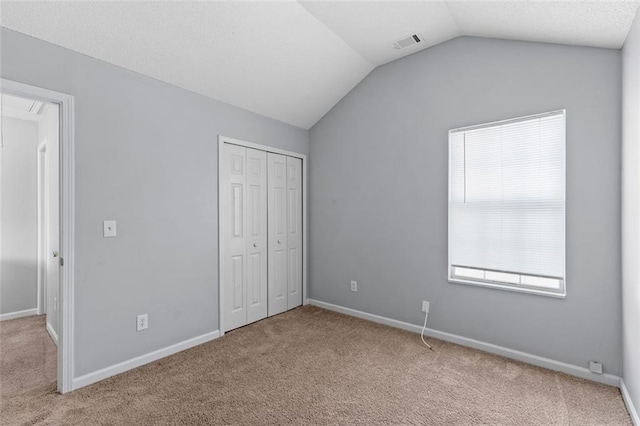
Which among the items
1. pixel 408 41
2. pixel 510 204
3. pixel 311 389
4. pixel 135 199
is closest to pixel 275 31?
pixel 408 41

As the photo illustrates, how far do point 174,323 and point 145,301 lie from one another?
361mm

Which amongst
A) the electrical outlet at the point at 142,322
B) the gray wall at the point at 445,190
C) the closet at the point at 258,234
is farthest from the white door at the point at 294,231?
the electrical outlet at the point at 142,322

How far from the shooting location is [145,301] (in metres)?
2.65

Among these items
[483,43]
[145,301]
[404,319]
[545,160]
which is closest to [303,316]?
[404,319]

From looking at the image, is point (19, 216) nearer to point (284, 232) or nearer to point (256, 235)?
point (256, 235)

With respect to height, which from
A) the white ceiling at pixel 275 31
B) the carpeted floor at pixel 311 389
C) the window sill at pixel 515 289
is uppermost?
the white ceiling at pixel 275 31

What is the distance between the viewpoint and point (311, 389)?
7.40ft

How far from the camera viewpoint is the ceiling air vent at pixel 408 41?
2.96 metres

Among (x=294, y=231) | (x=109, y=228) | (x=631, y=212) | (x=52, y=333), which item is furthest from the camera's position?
(x=294, y=231)

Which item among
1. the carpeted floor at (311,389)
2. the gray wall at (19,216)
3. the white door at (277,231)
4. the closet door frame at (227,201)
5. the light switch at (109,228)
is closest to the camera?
the carpeted floor at (311,389)

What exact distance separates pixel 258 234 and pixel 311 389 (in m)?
1.86

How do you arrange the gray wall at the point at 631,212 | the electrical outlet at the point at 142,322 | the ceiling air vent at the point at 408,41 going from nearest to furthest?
the gray wall at the point at 631,212 → the electrical outlet at the point at 142,322 → the ceiling air vent at the point at 408,41

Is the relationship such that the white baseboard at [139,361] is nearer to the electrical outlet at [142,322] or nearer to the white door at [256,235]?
the electrical outlet at [142,322]

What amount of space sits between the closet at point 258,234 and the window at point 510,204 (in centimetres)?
194
